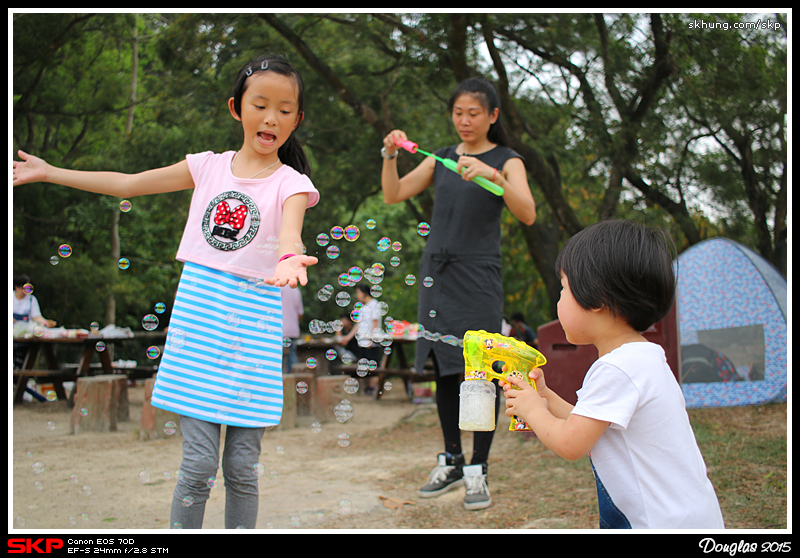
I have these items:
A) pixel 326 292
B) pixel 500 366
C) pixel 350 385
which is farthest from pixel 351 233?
pixel 500 366

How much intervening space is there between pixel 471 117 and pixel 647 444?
1621mm

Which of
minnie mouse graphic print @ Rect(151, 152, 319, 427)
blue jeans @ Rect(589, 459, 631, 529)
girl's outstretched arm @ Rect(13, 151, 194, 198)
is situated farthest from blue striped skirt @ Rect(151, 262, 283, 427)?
blue jeans @ Rect(589, 459, 631, 529)

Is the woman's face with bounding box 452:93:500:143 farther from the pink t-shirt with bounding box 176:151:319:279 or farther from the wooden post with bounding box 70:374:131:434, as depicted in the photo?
the wooden post with bounding box 70:374:131:434

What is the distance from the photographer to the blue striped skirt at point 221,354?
1.75m

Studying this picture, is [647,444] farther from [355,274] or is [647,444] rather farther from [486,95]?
[486,95]

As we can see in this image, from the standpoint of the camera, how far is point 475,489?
269 centimetres

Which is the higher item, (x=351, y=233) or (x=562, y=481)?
(x=351, y=233)

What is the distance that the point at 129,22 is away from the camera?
7676 mm

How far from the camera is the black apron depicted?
8.52ft

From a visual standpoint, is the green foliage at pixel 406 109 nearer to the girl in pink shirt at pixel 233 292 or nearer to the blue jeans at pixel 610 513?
the girl in pink shirt at pixel 233 292
